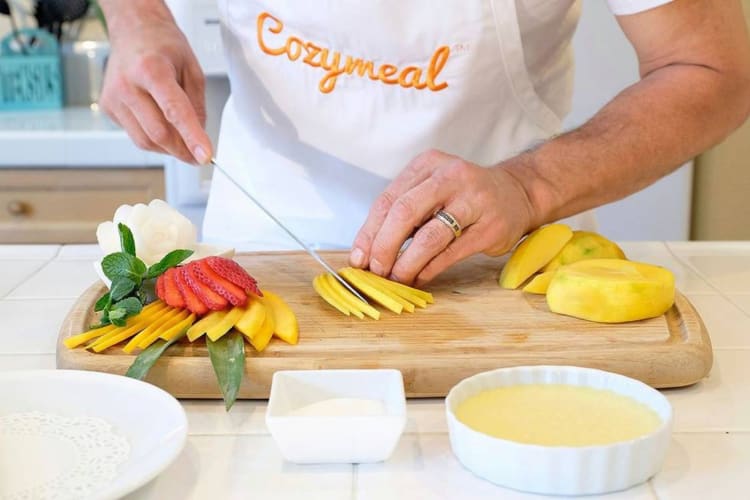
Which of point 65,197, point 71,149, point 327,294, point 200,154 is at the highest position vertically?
point 200,154

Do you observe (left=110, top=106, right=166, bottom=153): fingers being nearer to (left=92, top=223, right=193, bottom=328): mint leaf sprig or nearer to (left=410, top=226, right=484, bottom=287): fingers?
(left=92, top=223, right=193, bottom=328): mint leaf sprig

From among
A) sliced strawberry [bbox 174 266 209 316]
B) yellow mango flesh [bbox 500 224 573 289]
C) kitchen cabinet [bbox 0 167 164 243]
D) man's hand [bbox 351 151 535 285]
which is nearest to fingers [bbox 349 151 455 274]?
man's hand [bbox 351 151 535 285]

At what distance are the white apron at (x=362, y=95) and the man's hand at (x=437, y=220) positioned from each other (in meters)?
0.21

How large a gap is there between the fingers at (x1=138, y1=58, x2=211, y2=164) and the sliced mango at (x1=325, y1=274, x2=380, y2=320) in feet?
0.71

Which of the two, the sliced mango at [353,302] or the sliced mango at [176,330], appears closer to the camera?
the sliced mango at [176,330]

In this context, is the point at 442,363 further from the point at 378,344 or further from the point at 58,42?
the point at 58,42

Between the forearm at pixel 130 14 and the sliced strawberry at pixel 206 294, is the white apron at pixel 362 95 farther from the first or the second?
the sliced strawberry at pixel 206 294

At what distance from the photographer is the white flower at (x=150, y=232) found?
1.11m

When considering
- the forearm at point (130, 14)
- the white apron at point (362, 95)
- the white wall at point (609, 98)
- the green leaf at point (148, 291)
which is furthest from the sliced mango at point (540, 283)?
the white wall at point (609, 98)

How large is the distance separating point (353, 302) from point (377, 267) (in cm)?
10

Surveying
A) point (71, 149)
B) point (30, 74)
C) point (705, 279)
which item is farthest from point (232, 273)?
point (30, 74)

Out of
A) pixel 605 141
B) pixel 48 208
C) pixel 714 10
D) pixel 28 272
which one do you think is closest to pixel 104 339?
pixel 28 272

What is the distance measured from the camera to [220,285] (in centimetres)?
102

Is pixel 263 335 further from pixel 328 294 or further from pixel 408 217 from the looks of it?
pixel 408 217
